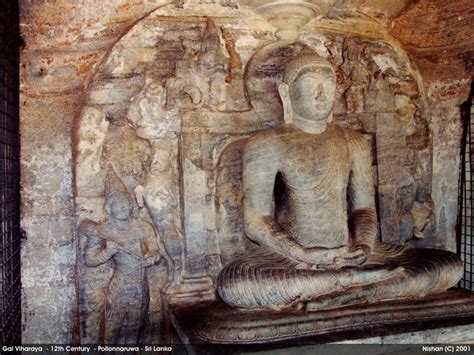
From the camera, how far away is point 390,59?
4859mm

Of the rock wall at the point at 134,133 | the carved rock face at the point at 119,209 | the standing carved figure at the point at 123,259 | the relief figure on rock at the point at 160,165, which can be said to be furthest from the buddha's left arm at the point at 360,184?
the carved rock face at the point at 119,209

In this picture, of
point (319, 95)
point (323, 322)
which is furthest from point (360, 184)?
point (323, 322)

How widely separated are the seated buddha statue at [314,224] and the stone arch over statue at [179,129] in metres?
0.36

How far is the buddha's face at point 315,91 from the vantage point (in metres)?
3.95

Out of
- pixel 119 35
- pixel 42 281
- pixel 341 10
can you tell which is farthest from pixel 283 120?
pixel 42 281

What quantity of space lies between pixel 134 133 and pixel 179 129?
363mm

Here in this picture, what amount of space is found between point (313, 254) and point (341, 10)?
2295 mm

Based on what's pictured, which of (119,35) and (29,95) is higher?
(119,35)

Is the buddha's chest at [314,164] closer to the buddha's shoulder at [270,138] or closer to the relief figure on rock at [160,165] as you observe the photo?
the buddha's shoulder at [270,138]

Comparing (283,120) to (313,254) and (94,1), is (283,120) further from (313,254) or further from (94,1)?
(94,1)

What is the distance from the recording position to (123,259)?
4.07m

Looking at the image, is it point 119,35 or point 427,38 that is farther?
point 427,38

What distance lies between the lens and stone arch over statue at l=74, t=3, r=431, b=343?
162 inches

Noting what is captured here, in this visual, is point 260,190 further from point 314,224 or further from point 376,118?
point 376,118
